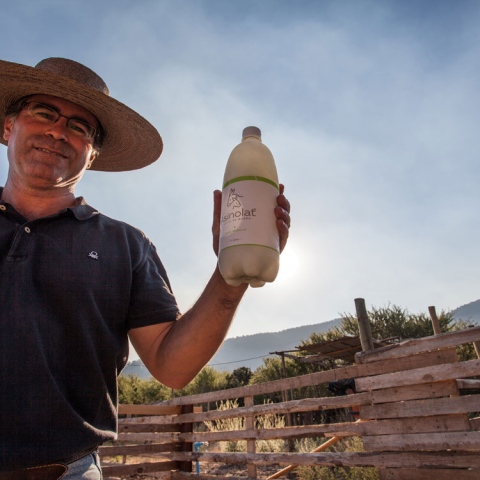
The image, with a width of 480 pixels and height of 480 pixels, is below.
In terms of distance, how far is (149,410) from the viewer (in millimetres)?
7297

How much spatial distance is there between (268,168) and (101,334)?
94 centimetres

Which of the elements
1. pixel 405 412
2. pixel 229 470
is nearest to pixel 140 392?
pixel 229 470

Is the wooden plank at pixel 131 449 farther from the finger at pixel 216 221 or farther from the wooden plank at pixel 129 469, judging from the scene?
the finger at pixel 216 221

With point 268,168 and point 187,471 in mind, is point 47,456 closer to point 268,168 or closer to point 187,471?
point 268,168

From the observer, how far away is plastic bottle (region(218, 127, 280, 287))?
4.60 feet

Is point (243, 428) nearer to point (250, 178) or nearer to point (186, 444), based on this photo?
point (186, 444)

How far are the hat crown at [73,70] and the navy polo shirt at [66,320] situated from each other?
25.0 inches

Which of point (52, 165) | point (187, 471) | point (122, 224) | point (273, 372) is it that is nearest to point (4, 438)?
point (122, 224)

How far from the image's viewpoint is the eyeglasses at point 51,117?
1835 millimetres

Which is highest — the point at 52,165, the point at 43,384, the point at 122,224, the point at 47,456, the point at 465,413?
the point at 52,165

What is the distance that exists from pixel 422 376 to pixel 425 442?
697 millimetres

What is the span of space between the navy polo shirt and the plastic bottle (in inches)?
17.4

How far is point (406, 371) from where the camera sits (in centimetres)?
466

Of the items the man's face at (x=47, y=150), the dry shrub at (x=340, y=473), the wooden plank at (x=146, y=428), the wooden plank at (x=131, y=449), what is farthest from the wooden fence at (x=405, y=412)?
the man's face at (x=47, y=150)
